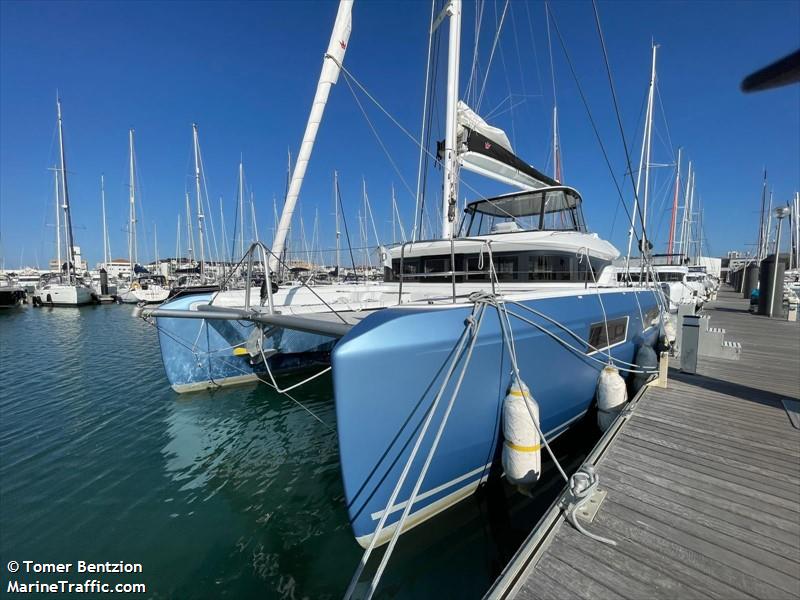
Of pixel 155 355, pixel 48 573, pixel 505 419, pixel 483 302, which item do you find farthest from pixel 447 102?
pixel 155 355

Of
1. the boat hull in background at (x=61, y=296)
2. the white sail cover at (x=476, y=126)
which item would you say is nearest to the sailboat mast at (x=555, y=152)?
the white sail cover at (x=476, y=126)

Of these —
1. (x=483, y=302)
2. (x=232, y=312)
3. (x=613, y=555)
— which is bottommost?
(x=613, y=555)

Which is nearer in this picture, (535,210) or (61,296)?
(535,210)

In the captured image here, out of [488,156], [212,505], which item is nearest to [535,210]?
[488,156]

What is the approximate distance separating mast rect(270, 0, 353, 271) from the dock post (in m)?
6.88

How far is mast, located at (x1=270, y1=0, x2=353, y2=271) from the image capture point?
5.84 m

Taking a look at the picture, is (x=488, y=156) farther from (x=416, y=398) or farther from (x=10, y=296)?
(x=10, y=296)

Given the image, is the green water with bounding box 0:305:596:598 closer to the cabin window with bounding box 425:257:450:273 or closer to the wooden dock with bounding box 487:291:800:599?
the wooden dock with bounding box 487:291:800:599

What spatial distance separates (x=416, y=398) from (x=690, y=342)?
18.1ft

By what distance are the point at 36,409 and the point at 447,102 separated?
947cm

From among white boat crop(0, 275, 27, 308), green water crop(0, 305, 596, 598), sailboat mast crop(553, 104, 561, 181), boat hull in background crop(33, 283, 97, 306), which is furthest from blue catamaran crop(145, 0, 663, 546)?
white boat crop(0, 275, 27, 308)

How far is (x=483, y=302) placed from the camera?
290 cm

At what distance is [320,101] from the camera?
6.05m

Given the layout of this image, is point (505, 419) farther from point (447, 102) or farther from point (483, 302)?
point (447, 102)
